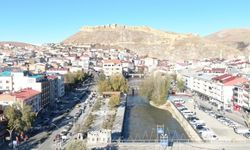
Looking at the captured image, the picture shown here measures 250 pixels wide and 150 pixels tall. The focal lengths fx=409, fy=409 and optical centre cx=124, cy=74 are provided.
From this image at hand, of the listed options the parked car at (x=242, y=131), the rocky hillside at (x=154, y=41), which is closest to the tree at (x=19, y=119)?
the parked car at (x=242, y=131)

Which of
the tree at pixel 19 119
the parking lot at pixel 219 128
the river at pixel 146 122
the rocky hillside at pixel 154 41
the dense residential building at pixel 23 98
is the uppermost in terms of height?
the rocky hillside at pixel 154 41

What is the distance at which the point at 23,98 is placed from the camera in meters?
27.1

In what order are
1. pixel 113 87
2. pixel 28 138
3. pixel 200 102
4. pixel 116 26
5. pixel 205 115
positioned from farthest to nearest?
pixel 116 26 < pixel 113 87 < pixel 200 102 < pixel 205 115 < pixel 28 138

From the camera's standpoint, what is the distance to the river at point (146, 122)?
25406 millimetres

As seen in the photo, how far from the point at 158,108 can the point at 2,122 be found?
1684 centimetres

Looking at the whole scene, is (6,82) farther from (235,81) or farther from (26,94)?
(235,81)

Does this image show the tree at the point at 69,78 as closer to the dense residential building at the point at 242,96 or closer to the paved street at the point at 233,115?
the paved street at the point at 233,115

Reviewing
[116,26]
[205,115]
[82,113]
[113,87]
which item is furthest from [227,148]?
[116,26]

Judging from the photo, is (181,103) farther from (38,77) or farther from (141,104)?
(38,77)

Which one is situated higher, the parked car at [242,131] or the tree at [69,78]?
the tree at [69,78]

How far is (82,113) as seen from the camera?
31.7m

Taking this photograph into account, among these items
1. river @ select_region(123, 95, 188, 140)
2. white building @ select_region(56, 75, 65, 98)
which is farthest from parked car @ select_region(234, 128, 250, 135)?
white building @ select_region(56, 75, 65, 98)

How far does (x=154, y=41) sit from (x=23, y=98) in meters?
92.5

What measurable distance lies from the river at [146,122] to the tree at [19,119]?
230 inches
